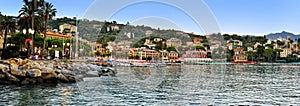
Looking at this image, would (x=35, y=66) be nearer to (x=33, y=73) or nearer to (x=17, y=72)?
(x=33, y=73)

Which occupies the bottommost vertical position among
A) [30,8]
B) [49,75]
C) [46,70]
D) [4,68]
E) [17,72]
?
[49,75]

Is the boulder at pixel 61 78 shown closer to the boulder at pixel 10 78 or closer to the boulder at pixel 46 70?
the boulder at pixel 46 70

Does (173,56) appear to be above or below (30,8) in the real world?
below

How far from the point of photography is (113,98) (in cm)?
2647

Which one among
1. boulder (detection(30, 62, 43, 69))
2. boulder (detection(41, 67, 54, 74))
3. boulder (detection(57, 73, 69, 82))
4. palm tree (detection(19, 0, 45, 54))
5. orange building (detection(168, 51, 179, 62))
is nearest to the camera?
boulder (detection(30, 62, 43, 69))

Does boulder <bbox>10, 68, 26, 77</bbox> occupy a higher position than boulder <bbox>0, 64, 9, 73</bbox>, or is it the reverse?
boulder <bbox>0, 64, 9, 73</bbox>

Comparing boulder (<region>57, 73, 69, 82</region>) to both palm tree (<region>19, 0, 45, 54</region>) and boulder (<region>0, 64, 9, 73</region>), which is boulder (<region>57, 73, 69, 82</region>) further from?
palm tree (<region>19, 0, 45, 54</region>)

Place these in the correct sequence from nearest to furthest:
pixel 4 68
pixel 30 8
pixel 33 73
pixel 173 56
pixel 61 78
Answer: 1. pixel 4 68
2. pixel 33 73
3. pixel 61 78
4. pixel 30 8
5. pixel 173 56

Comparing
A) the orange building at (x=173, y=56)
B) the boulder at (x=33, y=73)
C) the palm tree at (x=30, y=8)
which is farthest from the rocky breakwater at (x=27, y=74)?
the orange building at (x=173, y=56)

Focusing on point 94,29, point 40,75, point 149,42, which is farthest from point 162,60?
point 40,75

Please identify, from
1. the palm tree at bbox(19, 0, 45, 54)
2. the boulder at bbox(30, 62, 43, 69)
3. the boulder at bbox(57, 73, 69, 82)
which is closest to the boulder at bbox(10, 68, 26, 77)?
the boulder at bbox(30, 62, 43, 69)

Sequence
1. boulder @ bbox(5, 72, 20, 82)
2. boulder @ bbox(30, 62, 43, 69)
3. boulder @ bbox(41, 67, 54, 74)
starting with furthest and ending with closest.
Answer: boulder @ bbox(41, 67, 54, 74)
boulder @ bbox(30, 62, 43, 69)
boulder @ bbox(5, 72, 20, 82)

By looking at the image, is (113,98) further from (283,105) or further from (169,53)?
(169,53)

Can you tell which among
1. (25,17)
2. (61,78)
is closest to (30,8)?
(25,17)
